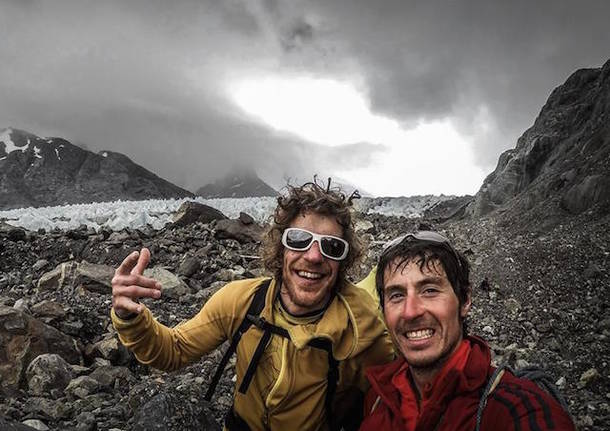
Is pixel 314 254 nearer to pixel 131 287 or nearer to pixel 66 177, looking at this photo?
pixel 131 287

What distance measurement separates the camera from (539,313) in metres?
6.71

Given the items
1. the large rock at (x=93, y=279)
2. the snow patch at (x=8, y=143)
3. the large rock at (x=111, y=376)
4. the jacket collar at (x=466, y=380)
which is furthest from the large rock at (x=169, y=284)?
the snow patch at (x=8, y=143)

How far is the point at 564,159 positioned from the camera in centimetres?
1419

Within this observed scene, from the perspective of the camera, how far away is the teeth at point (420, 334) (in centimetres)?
239

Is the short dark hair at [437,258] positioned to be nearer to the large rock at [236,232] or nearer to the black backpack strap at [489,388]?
the black backpack strap at [489,388]

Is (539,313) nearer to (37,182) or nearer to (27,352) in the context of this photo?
(27,352)

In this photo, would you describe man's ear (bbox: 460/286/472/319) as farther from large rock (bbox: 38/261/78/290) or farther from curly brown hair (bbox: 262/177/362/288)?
large rock (bbox: 38/261/78/290)

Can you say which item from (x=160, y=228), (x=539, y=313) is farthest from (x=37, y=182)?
(x=539, y=313)

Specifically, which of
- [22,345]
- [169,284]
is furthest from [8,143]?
[22,345]

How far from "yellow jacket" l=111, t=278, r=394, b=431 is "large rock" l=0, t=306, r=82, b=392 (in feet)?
8.51

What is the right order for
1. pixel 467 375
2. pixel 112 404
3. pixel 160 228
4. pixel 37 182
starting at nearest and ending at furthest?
pixel 467 375 < pixel 112 404 < pixel 160 228 < pixel 37 182

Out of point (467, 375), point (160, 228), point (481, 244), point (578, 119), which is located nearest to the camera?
point (467, 375)

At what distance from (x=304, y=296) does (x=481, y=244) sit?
8.81m

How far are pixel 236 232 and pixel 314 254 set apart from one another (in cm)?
860
